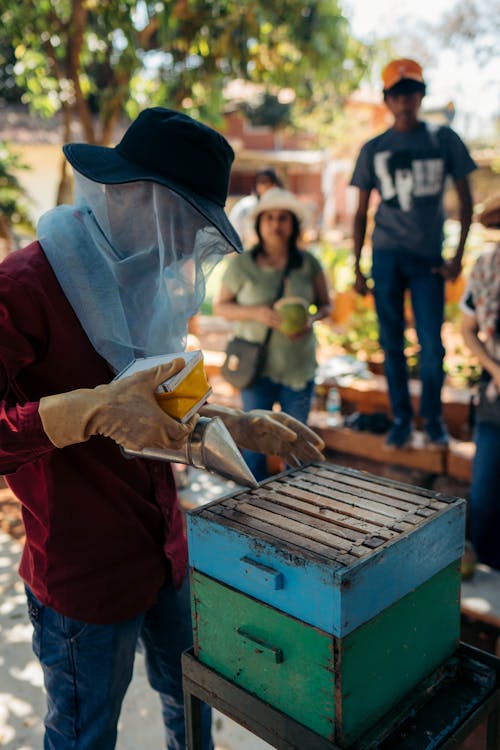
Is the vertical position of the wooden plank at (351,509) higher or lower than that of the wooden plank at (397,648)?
higher

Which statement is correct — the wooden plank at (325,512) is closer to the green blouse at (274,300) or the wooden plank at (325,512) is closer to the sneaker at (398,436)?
the green blouse at (274,300)

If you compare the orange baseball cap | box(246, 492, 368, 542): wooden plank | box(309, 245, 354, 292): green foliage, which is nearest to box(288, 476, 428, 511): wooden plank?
box(246, 492, 368, 542): wooden plank

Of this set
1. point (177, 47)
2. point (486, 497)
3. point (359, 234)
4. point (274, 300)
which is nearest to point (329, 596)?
point (486, 497)

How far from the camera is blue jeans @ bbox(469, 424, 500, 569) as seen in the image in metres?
3.28

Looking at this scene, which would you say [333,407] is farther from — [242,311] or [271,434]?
[271,434]

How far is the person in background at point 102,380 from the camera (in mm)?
1495

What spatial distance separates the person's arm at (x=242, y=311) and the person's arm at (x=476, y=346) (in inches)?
40.3

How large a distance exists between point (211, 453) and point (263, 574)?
0.35m

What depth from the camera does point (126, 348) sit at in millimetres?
1613

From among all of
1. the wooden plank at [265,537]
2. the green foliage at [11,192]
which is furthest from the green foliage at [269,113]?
the wooden plank at [265,537]

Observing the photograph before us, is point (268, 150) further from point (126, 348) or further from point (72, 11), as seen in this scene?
point (126, 348)

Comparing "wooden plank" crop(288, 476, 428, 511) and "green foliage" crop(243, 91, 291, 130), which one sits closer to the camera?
"wooden plank" crop(288, 476, 428, 511)

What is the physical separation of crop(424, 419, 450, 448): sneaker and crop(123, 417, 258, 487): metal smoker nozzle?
2883 millimetres

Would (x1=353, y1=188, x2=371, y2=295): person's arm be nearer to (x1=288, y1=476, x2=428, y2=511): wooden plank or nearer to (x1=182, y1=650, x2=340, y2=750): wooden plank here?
(x1=288, y1=476, x2=428, y2=511): wooden plank
